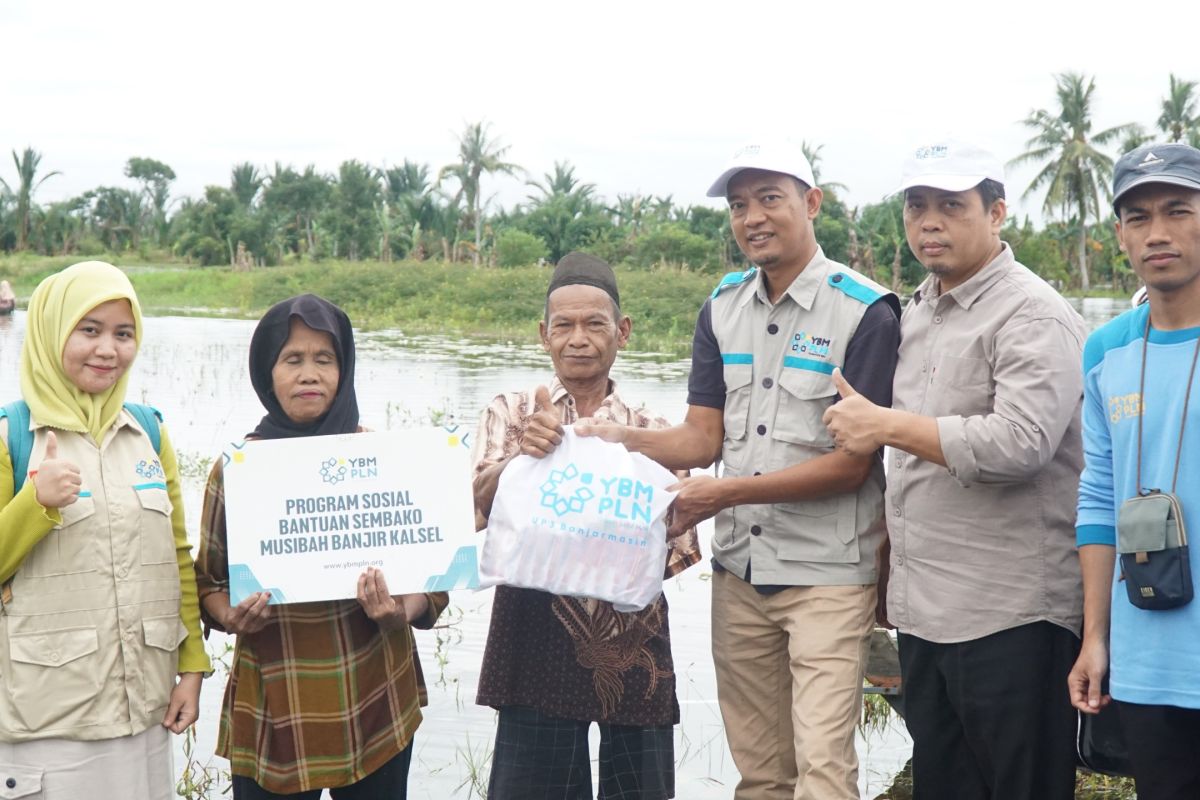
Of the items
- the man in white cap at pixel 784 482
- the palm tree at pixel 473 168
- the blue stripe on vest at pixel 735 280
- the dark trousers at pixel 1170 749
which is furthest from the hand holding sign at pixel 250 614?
the palm tree at pixel 473 168

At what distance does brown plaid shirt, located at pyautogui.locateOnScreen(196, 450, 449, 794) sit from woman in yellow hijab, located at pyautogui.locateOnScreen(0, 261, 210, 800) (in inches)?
4.3

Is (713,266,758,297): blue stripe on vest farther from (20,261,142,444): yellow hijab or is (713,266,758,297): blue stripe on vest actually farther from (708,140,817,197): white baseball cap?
(20,261,142,444): yellow hijab

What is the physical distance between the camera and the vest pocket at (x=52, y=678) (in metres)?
2.70

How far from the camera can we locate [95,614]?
2764 mm

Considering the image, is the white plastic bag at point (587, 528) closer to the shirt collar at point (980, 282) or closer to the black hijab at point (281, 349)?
the black hijab at point (281, 349)

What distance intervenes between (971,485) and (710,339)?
822 mm

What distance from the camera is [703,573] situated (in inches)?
289

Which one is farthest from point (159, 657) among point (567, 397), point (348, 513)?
point (567, 397)

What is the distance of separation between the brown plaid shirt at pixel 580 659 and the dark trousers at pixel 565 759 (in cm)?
5

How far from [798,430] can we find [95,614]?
1718mm

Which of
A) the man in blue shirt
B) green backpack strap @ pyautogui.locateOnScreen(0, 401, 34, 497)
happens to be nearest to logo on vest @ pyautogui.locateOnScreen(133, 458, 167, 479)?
green backpack strap @ pyautogui.locateOnScreen(0, 401, 34, 497)

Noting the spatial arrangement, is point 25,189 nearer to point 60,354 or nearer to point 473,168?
point 473,168

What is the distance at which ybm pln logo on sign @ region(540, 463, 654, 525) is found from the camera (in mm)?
3055

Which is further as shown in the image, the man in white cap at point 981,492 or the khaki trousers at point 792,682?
the khaki trousers at point 792,682
